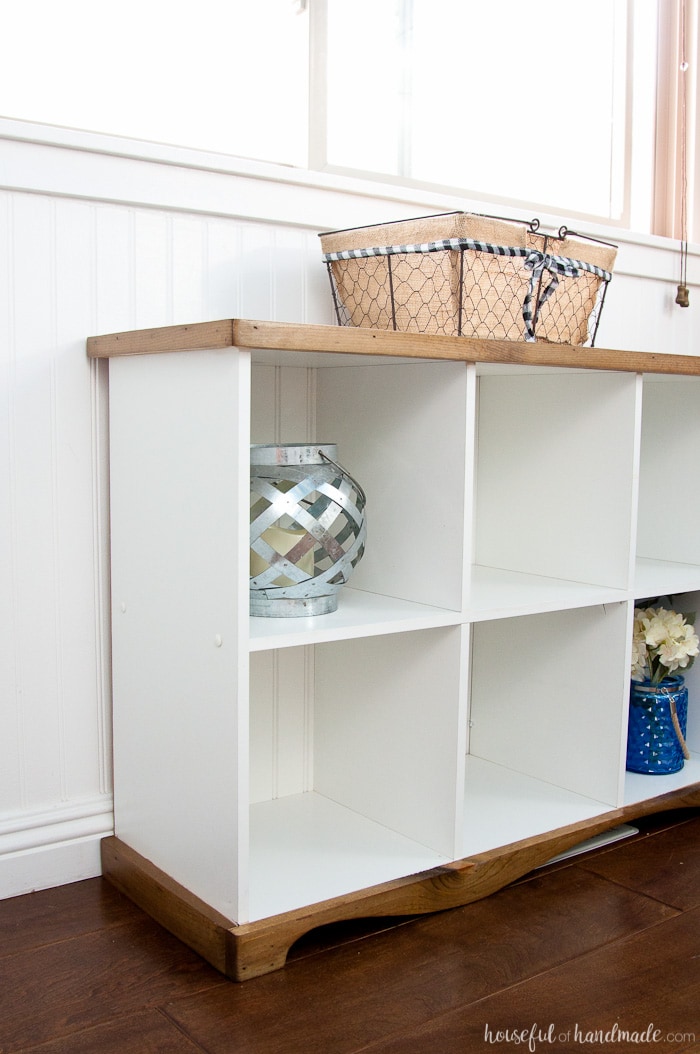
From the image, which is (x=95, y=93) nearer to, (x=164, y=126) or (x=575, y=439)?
(x=164, y=126)

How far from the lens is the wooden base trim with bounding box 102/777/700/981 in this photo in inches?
42.6

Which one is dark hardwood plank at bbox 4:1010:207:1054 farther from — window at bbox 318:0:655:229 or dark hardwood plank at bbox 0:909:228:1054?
window at bbox 318:0:655:229

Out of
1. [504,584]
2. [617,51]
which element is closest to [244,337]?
[504,584]

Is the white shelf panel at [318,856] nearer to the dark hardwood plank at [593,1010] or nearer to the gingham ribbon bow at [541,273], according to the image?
the dark hardwood plank at [593,1010]

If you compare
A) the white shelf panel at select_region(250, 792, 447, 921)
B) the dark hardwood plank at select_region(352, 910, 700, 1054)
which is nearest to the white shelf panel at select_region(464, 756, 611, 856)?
the white shelf panel at select_region(250, 792, 447, 921)

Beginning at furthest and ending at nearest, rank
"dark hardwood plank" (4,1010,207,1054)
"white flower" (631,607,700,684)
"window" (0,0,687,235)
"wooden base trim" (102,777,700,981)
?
"white flower" (631,607,700,684)
"window" (0,0,687,235)
"wooden base trim" (102,777,700,981)
"dark hardwood plank" (4,1010,207,1054)

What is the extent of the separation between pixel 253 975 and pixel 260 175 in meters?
1.03

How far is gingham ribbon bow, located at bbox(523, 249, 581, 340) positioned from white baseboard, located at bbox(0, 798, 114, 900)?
33.8 inches

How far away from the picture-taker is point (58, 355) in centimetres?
128

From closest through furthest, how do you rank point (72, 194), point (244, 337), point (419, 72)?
point (244, 337), point (72, 194), point (419, 72)

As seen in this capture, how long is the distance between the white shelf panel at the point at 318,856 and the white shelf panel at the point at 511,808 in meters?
0.10

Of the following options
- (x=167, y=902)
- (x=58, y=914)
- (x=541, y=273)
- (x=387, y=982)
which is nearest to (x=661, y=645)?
(x=541, y=273)

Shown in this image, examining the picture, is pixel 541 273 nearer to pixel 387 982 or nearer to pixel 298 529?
pixel 298 529

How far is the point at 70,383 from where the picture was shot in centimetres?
129
